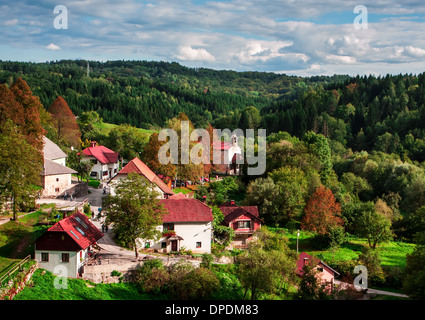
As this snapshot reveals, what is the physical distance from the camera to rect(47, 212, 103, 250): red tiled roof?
26.8 meters

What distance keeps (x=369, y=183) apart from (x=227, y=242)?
36824mm

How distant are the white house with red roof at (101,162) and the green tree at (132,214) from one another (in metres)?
24.9

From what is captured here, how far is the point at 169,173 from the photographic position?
157 ft

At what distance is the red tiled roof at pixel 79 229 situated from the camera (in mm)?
26766

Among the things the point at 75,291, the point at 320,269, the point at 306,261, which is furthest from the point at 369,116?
the point at 75,291

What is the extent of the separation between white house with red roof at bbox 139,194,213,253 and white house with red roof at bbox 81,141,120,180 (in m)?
22.1

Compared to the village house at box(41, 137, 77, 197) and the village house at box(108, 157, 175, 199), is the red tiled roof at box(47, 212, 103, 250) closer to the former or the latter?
the village house at box(41, 137, 77, 197)

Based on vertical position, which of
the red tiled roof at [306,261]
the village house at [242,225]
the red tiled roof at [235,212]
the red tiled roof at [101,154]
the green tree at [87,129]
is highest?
the green tree at [87,129]

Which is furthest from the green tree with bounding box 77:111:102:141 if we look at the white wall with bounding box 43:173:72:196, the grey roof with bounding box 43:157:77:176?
the white wall with bounding box 43:173:72:196

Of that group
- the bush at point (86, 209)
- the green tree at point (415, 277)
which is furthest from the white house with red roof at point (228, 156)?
the green tree at point (415, 277)

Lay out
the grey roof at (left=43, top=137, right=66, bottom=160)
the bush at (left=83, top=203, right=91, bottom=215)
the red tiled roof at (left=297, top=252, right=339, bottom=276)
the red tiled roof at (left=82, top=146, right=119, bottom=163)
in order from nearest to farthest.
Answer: the red tiled roof at (left=297, top=252, right=339, bottom=276) < the bush at (left=83, top=203, right=91, bottom=215) < the grey roof at (left=43, top=137, right=66, bottom=160) < the red tiled roof at (left=82, top=146, right=119, bottom=163)

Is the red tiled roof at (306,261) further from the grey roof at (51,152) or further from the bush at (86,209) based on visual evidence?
the grey roof at (51,152)

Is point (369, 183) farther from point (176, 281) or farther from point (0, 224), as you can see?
point (0, 224)
